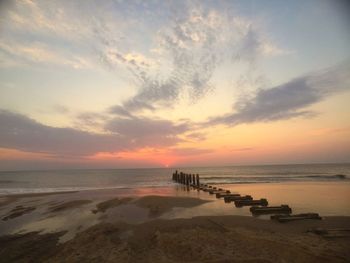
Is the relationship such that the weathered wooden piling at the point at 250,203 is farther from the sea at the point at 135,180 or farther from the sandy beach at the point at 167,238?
the sea at the point at 135,180

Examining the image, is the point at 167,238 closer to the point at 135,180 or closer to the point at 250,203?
the point at 250,203

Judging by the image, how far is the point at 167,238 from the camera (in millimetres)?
11562

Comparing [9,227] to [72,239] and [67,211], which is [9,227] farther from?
[72,239]

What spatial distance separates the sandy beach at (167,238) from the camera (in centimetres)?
941

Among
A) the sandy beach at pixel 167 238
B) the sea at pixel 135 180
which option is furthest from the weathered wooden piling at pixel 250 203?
the sea at pixel 135 180

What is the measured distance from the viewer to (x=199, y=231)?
41.1 feet

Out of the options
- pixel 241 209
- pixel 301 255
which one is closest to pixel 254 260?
pixel 301 255

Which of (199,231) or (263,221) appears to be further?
(263,221)

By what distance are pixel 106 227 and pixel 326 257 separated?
10364mm

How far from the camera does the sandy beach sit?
941cm

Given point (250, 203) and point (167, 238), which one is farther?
point (250, 203)

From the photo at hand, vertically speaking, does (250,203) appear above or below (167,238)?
above

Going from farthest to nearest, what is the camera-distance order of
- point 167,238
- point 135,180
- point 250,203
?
point 135,180
point 250,203
point 167,238

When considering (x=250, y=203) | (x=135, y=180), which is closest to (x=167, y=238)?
(x=250, y=203)
